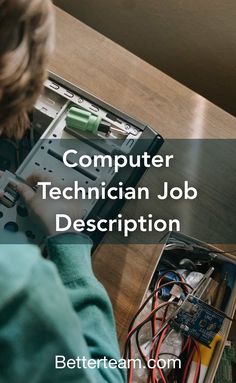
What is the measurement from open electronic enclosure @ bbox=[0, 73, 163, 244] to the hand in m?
0.01

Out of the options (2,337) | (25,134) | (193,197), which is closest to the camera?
(2,337)

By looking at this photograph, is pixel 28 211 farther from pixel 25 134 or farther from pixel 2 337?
pixel 2 337

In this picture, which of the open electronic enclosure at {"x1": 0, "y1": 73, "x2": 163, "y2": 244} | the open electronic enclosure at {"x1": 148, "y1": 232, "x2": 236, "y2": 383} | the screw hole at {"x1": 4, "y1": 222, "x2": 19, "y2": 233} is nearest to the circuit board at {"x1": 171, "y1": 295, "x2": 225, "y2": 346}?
the open electronic enclosure at {"x1": 148, "y1": 232, "x2": 236, "y2": 383}

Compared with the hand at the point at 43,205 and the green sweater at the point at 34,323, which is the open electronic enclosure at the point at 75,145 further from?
the green sweater at the point at 34,323

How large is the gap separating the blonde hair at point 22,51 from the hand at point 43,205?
0.15 metres

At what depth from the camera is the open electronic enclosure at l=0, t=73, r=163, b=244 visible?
30.8 inches

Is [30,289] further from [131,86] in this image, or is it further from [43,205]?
[131,86]

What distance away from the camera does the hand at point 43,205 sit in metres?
0.77

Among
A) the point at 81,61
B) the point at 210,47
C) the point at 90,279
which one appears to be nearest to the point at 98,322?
the point at 90,279

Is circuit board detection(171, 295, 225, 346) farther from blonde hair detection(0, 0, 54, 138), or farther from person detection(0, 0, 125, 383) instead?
blonde hair detection(0, 0, 54, 138)

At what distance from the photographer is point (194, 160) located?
3.19ft

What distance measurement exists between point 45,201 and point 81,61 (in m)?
0.36

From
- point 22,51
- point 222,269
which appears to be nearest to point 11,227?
point 22,51

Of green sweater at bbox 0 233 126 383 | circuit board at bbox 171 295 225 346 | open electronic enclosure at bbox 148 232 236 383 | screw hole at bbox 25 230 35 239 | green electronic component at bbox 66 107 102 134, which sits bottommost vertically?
green sweater at bbox 0 233 126 383
